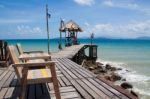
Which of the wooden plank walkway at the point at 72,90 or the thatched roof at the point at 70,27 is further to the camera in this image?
the thatched roof at the point at 70,27

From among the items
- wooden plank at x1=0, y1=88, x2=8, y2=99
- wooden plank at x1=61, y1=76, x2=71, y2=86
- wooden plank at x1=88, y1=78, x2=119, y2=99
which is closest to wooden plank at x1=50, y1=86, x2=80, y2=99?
wooden plank at x1=61, y1=76, x2=71, y2=86

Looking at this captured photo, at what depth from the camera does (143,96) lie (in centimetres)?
1462

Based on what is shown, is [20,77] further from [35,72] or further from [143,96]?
[143,96]

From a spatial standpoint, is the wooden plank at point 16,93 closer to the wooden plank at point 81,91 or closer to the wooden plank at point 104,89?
the wooden plank at point 81,91

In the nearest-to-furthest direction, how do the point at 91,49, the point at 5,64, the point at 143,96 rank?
the point at 5,64
the point at 143,96
the point at 91,49

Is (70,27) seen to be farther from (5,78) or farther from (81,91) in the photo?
(81,91)

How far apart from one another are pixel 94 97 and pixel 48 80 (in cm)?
104

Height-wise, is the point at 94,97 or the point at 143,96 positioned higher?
the point at 94,97

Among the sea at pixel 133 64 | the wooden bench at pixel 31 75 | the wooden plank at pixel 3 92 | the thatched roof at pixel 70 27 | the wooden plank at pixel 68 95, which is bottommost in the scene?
the sea at pixel 133 64

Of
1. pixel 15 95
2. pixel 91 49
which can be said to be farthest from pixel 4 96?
pixel 91 49

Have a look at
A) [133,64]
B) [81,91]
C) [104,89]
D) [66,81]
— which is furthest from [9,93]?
[133,64]

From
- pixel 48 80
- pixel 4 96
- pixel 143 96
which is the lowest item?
pixel 143 96

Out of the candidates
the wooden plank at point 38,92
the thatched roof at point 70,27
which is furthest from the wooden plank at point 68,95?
the thatched roof at point 70,27

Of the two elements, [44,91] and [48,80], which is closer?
[48,80]
